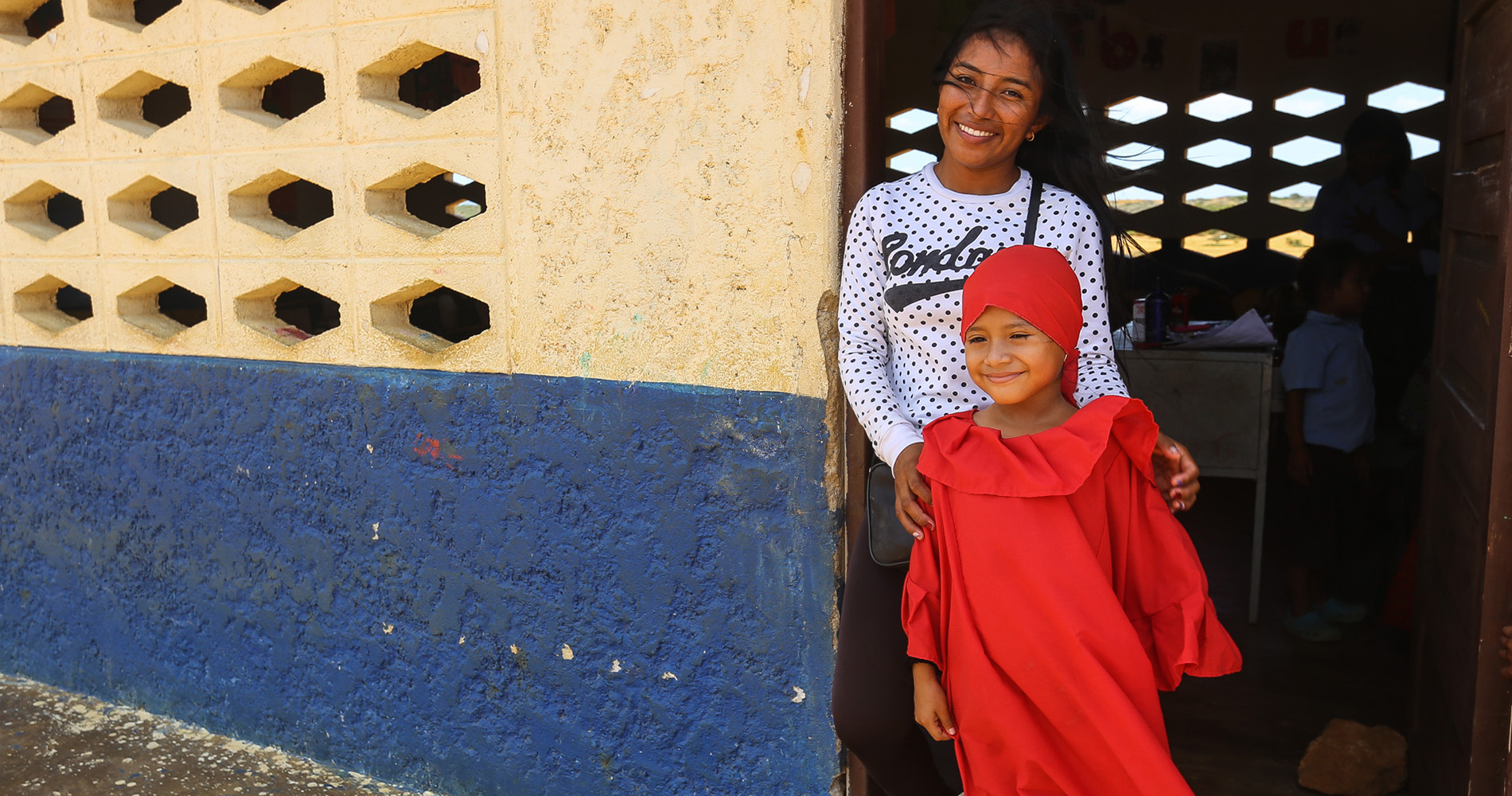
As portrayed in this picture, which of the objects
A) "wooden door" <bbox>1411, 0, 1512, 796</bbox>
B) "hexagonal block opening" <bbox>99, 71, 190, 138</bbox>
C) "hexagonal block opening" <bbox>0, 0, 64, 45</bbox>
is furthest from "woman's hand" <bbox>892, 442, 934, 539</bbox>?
"hexagonal block opening" <bbox>0, 0, 64, 45</bbox>

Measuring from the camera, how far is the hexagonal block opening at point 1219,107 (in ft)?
26.7

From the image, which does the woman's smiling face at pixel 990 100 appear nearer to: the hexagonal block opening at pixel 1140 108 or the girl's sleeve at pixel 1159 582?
the girl's sleeve at pixel 1159 582

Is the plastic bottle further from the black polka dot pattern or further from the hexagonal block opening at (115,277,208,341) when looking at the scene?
the hexagonal block opening at (115,277,208,341)

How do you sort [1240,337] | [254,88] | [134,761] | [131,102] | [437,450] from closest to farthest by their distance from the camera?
[437,450]
[254,88]
[134,761]
[131,102]
[1240,337]

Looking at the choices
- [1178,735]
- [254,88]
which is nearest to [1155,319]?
[1178,735]

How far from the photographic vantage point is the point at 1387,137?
16.3 ft

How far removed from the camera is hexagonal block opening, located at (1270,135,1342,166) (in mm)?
7855

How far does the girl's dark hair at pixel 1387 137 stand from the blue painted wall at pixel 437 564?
3.88 meters

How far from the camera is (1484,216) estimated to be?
210 centimetres

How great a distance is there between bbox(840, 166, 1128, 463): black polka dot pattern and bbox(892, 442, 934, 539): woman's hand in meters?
0.03

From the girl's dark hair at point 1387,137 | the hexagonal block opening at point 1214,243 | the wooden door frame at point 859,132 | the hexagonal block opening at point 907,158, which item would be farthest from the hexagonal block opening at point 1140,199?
the wooden door frame at point 859,132

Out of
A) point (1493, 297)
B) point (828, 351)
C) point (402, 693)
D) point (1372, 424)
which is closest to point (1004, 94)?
point (828, 351)

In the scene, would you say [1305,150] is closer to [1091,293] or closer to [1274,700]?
[1274,700]

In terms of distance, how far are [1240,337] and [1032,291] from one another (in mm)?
2929
